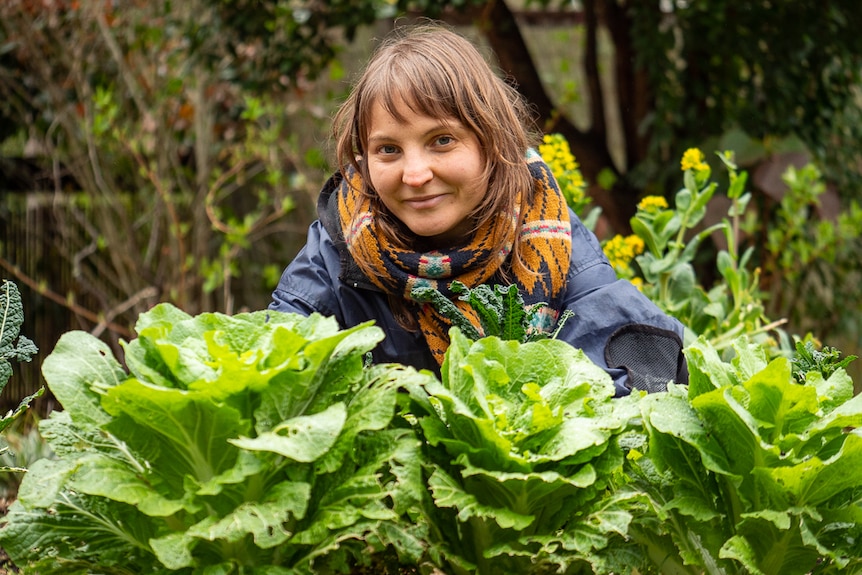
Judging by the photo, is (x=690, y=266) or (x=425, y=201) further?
(x=690, y=266)

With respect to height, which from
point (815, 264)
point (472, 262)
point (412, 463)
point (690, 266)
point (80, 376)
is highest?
point (80, 376)

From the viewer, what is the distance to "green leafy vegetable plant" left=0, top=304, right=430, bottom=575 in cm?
96

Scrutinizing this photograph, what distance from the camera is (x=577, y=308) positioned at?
6.21 feet

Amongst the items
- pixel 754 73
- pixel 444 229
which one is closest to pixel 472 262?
pixel 444 229

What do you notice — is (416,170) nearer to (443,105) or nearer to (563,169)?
(443,105)

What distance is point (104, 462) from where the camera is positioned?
101 cm

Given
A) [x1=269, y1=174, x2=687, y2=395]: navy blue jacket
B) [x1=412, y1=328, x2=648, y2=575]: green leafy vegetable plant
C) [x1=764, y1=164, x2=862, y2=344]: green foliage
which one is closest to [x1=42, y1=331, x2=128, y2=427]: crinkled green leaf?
[x1=412, y1=328, x2=648, y2=575]: green leafy vegetable plant

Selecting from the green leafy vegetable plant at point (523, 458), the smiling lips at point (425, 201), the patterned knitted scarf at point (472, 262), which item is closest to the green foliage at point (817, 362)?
the green leafy vegetable plant at point (523, 458)

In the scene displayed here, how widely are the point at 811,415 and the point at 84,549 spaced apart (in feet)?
2.61

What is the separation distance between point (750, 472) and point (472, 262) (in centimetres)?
95

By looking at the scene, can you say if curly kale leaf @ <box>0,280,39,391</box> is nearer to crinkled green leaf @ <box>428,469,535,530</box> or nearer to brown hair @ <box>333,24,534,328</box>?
→ crinkled green leaf @ <box>428,469,535,530</box>

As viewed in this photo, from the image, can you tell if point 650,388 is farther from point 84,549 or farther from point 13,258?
point 13,258

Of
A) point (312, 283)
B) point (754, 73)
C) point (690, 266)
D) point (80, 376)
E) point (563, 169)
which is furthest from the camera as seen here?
point (754, 73)

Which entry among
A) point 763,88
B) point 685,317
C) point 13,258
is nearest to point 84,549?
point 685,317
